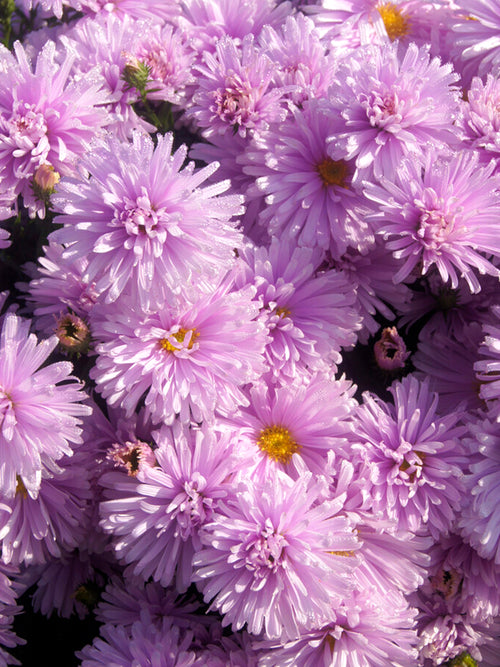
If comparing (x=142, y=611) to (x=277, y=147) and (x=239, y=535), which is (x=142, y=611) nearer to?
(x=239, y=535)

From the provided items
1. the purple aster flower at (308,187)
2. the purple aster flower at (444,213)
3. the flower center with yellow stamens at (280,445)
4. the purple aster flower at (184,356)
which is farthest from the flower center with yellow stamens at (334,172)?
the flower center with yellow stamens at (280,445)

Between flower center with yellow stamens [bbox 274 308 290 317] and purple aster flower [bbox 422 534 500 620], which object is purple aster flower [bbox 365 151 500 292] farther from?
purple aster flower [bbox 422 534 500 620]

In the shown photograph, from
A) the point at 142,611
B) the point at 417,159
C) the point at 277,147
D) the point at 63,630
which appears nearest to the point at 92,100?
the point at 277,147

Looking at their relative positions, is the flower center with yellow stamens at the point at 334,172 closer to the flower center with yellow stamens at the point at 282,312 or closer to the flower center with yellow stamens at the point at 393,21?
the flower center with yellow stamens at the point at 282,312

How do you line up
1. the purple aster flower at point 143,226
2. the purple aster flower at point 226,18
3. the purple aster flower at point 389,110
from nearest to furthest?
the purple aster flower at point 143,226 < the purple aster flower at point 389,110 < the purple aster flower at point 226,18

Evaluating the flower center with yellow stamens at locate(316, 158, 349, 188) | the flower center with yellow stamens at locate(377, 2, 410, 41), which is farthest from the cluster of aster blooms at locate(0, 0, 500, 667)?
the flower center with yellow stamens at locate(377, 2, 410, 41)

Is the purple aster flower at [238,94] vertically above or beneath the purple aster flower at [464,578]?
above
